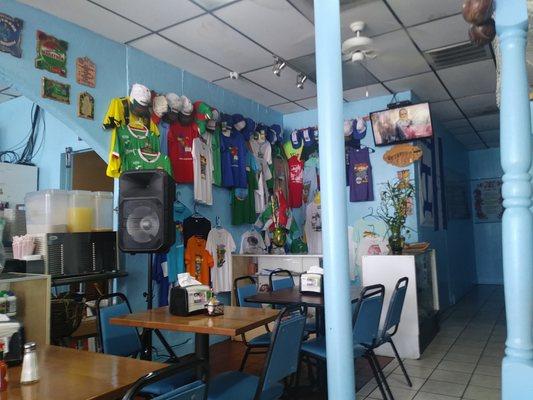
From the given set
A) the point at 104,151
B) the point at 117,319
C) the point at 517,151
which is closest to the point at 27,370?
the point at 117,319

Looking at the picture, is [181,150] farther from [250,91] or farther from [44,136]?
[44,136]

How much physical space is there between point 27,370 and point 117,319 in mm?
944

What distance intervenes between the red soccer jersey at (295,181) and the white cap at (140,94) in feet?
9.13

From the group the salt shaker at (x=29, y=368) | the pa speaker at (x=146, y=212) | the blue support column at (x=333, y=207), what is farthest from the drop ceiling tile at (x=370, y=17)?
the salt shaker at (x=29, y=368)

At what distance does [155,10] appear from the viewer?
11.2ft

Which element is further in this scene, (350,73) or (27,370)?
(350,73)

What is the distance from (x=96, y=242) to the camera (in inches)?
133

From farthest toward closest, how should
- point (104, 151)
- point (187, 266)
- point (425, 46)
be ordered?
point (187, 266) → point (425, 46) → point (104, 151)

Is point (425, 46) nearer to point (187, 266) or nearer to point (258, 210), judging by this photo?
point (258, 210)

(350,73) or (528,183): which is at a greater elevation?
(350,73)

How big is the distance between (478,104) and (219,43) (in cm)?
422

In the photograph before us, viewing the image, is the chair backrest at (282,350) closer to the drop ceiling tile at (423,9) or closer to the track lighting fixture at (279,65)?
the drop ceiling tile at (423,9)

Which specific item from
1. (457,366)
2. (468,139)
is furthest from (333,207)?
(468,139)

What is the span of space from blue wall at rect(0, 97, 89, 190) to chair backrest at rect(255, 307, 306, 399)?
3714mm
